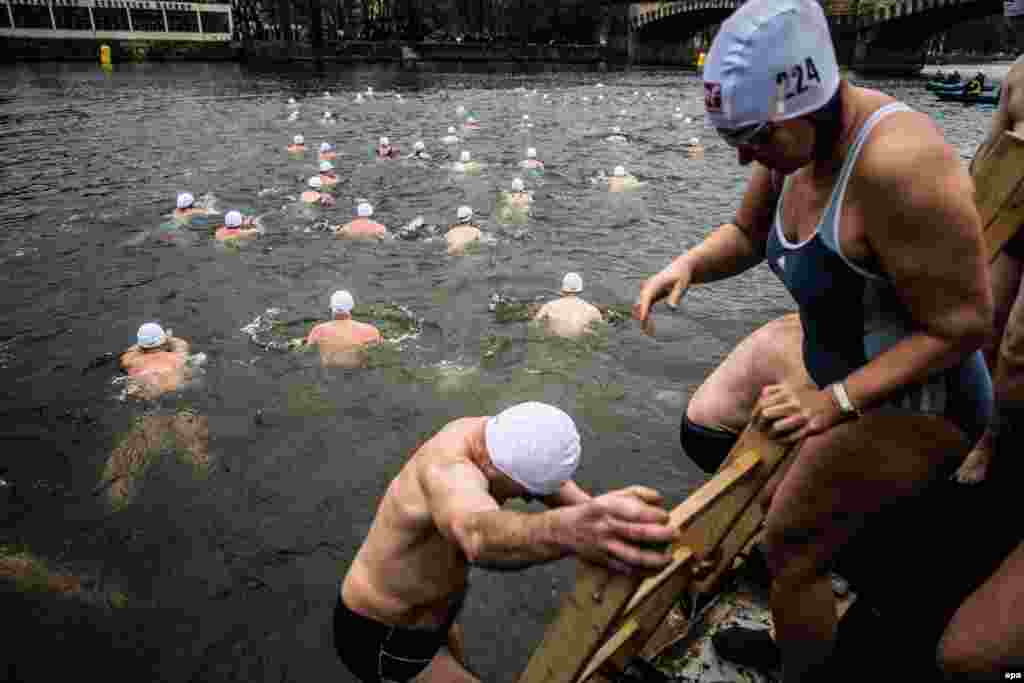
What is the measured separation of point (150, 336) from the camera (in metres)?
7.31

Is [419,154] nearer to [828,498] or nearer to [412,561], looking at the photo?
[412,561]

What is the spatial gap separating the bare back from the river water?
1.71 meters

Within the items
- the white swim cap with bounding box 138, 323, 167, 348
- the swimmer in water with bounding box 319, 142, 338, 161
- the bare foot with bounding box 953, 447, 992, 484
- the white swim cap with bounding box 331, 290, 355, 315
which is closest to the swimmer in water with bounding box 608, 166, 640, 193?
the swimmer in water with bounding box 319, 142, 338, 161

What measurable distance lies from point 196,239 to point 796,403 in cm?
1240

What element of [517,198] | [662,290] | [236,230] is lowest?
[236,230]

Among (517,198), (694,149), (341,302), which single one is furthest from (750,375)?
(694,149)

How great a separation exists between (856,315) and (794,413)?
0.48 m

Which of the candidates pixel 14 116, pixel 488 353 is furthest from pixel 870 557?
pixel 14 116

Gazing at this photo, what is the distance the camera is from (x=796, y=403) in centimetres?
185

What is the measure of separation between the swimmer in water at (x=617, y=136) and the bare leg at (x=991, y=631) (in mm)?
21300

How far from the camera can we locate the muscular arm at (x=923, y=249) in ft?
5.73

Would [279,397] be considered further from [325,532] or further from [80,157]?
[80,157]

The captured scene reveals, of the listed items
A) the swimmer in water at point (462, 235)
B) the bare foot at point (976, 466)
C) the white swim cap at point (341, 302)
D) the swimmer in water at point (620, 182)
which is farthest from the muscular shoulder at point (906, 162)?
the swimmer in water at point (620, 182)

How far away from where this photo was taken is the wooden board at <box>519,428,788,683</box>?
59.1 inches
